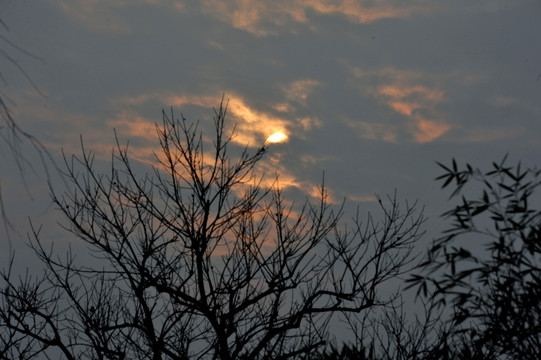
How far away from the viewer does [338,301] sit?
10.1 meters

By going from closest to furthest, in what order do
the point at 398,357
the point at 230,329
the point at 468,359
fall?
the point at 468,359, the point at 230,329, the point at 398,357

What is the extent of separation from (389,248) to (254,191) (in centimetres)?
289

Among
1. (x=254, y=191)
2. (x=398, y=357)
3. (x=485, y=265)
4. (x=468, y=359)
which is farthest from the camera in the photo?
(x=398, y=357)

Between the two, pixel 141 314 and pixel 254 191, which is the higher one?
pixel 254 191

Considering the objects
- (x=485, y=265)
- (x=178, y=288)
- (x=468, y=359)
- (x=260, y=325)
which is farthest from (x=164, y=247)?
(x=485, y=265)

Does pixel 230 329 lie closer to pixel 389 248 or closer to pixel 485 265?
pixel 389 248

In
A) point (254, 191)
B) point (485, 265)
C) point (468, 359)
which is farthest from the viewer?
point (254, 191)

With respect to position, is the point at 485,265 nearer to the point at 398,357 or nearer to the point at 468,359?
the point at 468,359

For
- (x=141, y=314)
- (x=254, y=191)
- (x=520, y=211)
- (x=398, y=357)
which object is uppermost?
(x=254, y=191)

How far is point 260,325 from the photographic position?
31.0 feet

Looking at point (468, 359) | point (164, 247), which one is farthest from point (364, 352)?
point (164, 247)

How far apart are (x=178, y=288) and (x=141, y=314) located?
34.4 inches

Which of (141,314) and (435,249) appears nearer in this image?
(435,249)

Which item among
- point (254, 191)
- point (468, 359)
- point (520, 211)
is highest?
point (254, 191)
